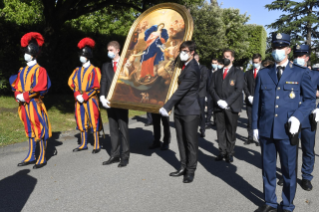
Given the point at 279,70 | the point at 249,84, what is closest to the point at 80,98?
the point at 249,84

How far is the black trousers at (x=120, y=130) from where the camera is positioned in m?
6.09

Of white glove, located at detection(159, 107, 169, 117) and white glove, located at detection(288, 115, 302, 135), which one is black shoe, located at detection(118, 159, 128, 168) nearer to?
white glove, located at detection(159, 107, 169, 117)

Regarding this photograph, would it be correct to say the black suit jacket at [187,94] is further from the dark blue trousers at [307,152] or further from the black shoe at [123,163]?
the dark blue trousers at [307,152]

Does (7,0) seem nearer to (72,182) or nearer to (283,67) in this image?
(72,182)

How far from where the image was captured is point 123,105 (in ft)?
17.1

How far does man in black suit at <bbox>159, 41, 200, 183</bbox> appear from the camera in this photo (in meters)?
4.86

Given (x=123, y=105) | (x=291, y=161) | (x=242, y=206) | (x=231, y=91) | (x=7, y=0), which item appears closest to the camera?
(x=291, y=161)

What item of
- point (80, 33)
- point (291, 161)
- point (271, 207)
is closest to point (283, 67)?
point (291, 161)

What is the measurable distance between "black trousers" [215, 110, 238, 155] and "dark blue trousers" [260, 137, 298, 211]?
2406 mm

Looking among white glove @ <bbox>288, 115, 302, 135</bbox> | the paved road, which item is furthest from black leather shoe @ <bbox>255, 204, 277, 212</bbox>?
white glove @ <bbox>288, 115, 302, 135</bbox>

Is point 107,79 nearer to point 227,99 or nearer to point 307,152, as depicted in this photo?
point 227,99

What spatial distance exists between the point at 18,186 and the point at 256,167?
394 centimetres

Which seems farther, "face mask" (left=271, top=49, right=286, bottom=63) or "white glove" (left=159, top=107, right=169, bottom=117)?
"white glove" (left=159, top=107, right=169, bottom=117)

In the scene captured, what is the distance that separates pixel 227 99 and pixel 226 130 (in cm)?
65
